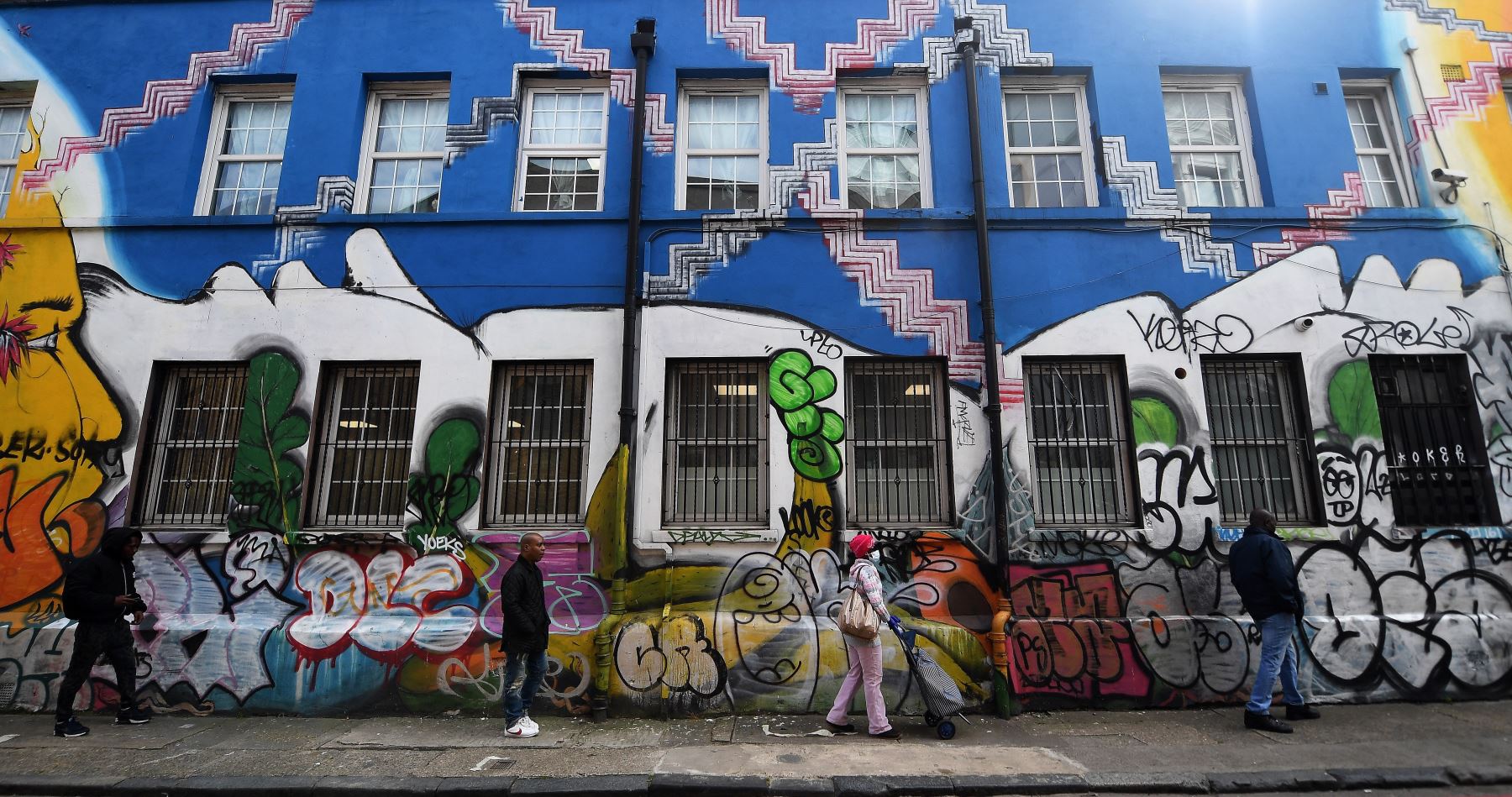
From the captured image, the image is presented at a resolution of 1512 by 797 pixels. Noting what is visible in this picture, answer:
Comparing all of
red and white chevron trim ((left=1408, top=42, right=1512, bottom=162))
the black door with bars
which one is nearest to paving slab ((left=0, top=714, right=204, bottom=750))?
the black door with bars

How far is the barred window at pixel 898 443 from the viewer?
23.9 ft

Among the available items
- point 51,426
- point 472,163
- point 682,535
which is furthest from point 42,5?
point 682,535

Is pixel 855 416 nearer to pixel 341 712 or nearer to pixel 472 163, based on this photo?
pixel 472 163

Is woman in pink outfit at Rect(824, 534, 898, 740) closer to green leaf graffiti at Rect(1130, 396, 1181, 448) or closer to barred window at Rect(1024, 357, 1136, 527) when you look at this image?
barred window at Rect(1024, 357, 1136, 527)

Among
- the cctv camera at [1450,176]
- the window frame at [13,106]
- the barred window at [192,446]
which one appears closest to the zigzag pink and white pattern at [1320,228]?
the cctv camera at [1450,176]

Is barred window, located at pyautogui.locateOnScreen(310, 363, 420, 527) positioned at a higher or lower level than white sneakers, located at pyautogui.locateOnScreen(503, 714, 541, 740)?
higher

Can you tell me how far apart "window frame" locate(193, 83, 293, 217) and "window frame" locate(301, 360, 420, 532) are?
2.08 metres

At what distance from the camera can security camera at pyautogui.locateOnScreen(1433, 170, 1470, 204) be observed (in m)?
7.69

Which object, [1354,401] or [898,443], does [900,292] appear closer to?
[898,443]

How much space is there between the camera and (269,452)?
7367mm

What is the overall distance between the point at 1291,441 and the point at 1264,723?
289 centimetres

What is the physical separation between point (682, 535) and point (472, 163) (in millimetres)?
4665

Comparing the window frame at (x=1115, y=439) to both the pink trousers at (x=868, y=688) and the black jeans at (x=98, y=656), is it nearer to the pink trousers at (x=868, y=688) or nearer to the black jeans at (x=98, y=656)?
the pink trousers at (x=868, y=688)

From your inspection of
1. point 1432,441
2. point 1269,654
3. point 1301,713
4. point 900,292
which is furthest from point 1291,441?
point 900,292
